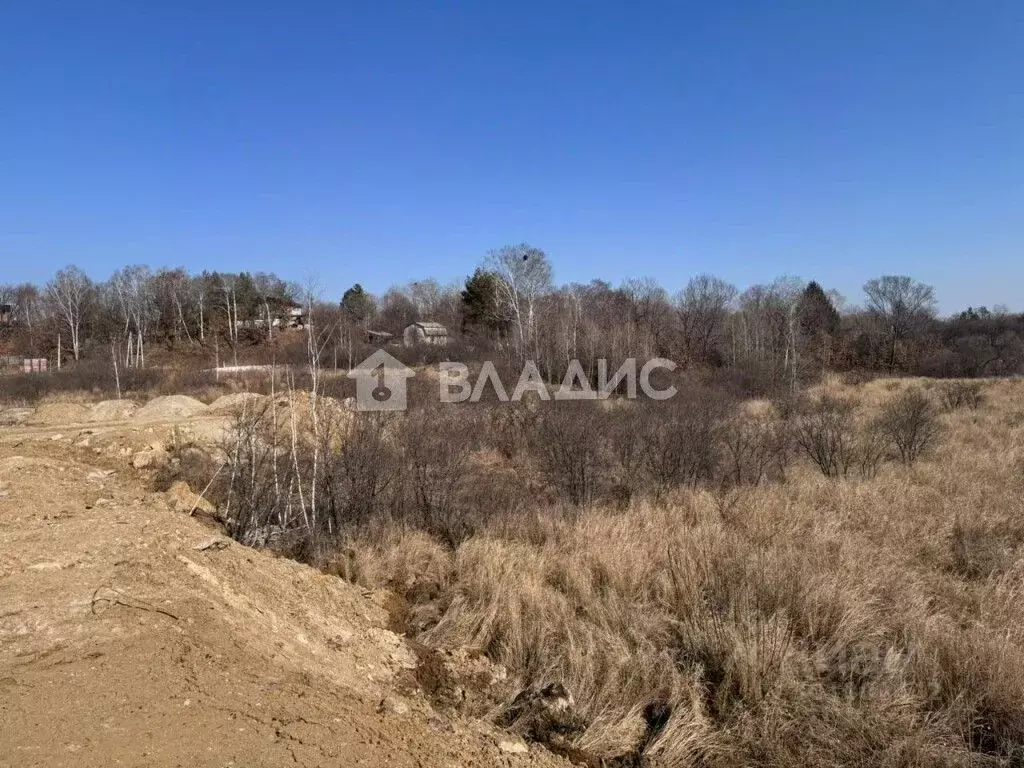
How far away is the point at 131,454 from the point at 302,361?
1979 cm

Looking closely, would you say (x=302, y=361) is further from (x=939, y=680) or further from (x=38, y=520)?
(x=939, y=680)

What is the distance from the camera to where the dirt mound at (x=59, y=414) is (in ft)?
58.1

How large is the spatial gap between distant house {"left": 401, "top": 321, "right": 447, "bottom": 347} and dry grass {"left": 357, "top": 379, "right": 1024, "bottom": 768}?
3915 cm

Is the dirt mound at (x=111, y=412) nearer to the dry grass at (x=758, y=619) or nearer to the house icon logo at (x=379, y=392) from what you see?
the house icon logo at (x=379, y=392)

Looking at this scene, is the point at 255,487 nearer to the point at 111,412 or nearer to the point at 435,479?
the point at 435,479

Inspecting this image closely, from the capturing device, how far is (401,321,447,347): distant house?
4656cm

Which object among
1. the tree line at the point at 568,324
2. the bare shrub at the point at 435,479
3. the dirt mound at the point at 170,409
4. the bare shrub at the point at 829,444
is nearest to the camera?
the bare shrub at the point at 435,479

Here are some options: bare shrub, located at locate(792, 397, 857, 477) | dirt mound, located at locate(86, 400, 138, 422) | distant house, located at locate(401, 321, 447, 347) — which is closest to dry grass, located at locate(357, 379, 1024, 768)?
bare shrub, located at locate(792, 397, 857, 477)

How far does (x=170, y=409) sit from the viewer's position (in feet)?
62.8

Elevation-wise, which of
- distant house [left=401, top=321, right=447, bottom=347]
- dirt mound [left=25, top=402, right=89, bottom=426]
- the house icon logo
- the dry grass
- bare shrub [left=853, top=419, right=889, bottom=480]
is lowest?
the dry grass

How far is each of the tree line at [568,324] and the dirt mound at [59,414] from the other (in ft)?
69.9

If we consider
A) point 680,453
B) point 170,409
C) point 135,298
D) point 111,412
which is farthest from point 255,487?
point 135,298

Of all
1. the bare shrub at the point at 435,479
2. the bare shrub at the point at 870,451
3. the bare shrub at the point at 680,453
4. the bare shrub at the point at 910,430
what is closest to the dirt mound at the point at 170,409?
the bare shrub at the point at 435,479

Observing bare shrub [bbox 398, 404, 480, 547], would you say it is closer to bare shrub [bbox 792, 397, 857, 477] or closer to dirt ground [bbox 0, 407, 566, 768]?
dirt ground [bbox 0, 407, 566, 768]
